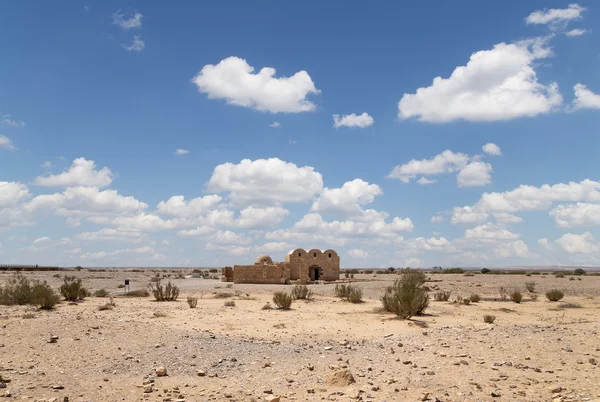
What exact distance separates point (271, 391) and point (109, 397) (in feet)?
8.65

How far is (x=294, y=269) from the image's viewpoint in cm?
4891

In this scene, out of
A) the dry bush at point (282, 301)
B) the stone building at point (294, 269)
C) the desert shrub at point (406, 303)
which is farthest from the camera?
the stone building at point (294, 269)

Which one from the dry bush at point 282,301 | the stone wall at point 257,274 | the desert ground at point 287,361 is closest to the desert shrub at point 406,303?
the desert ground at point 287,361

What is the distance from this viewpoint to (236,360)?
9.67m

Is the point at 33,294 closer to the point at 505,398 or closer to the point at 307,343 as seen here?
the point at 307,343

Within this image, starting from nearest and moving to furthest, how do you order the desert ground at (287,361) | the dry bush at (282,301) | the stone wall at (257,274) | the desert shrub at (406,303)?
the desert ground at (287,361), the desert shrub at (406,303), the dry bush at (282,301), the stone wall at (257,274)

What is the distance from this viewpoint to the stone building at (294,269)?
4309 cm

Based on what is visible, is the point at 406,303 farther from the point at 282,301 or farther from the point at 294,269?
the point at 294,269

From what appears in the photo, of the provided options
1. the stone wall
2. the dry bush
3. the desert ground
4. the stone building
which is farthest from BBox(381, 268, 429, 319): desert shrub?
the stone building

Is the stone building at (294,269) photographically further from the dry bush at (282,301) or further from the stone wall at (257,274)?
the dry bush at (282,301)

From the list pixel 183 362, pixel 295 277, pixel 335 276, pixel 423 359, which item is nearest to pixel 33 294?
pixel 183 362

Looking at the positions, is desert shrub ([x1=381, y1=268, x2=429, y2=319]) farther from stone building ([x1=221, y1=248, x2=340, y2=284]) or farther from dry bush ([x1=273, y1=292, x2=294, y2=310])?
stone building ([x1=221, y1=248, x2=340, y2=284])

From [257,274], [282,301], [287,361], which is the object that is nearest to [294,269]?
[257,274]

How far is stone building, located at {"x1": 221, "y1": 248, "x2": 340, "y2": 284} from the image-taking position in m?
43.1
